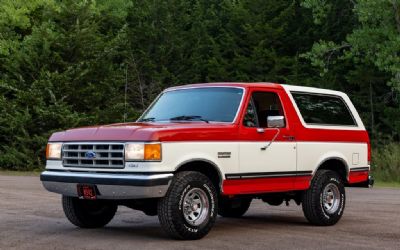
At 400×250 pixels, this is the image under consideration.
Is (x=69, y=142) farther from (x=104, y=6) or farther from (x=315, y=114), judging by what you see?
(x=104, y=6)

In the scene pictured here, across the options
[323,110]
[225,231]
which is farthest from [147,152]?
[323,110]

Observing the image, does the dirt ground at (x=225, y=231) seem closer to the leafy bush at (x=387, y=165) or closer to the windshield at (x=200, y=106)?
the windshield at (x=200, y=106)

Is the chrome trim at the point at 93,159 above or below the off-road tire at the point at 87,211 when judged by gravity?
above

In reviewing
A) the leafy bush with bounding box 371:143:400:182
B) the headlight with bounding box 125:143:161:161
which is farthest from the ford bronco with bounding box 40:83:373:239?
the leafy bush with bounding box 371:143:400:182

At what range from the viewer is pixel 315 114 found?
1103 centimetres

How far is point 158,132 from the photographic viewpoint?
342 inches

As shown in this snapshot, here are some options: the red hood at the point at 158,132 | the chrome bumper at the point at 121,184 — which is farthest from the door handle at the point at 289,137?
the chrome bumper at the point at 121,184

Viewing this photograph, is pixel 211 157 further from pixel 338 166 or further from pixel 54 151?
pixel 338 166

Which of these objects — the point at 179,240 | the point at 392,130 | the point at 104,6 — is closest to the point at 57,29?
the point at 104,6

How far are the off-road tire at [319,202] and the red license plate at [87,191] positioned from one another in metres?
3.40

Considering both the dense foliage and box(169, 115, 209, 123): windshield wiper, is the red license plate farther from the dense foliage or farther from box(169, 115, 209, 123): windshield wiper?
the dense foliage

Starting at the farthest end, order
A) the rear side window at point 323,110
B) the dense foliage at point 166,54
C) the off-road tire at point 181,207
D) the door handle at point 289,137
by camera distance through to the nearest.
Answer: the dense foliage at point 166,54, the rear side window at point 323,110, the door handle at point 289,137, the off-road tire at point 181,207

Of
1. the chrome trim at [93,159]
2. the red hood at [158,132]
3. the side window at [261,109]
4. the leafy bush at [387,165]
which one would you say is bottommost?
the leafy bush at [387,165]

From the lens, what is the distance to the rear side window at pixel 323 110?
35.7 feet
